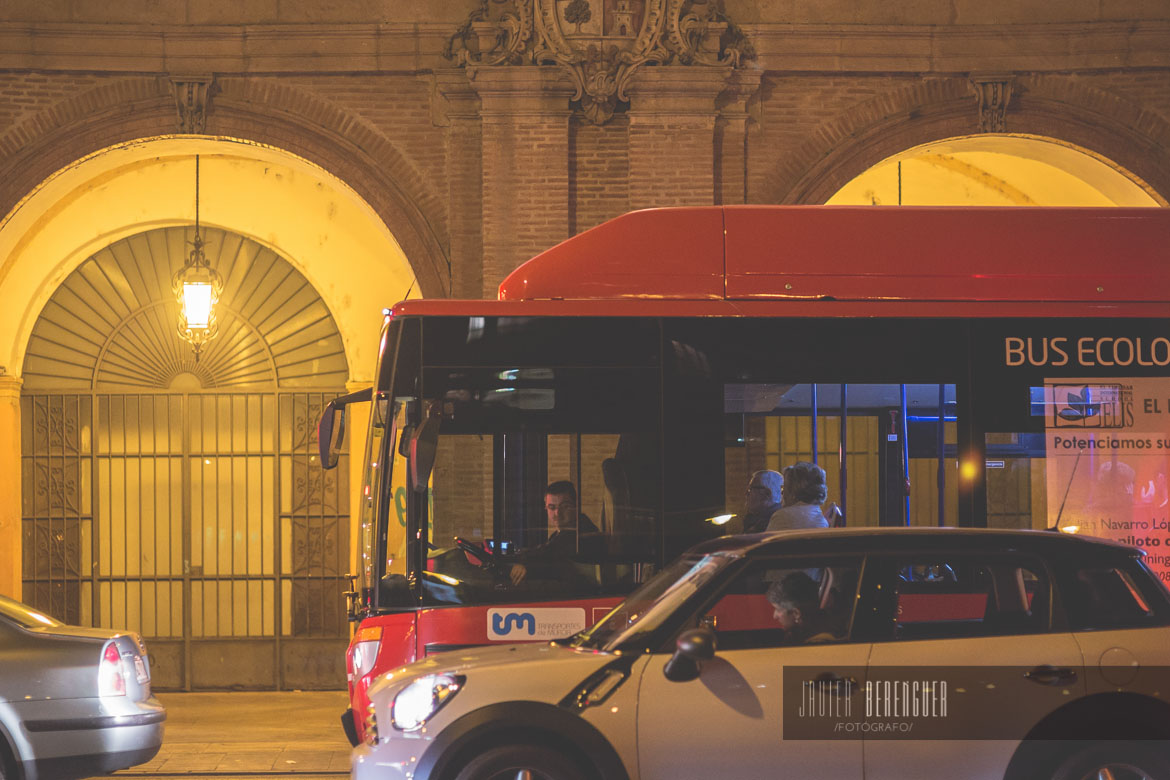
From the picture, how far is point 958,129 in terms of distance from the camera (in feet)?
41.7

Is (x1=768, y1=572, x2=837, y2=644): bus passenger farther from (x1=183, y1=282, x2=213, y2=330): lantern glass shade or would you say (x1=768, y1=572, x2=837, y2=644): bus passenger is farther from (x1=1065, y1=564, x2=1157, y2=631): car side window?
(x1=183, y1=282, x2=213, y2=330): lantern glass shade

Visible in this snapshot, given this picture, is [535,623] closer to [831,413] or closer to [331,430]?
[331,430]

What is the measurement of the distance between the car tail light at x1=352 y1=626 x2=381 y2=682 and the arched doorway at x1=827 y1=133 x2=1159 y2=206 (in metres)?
7.80

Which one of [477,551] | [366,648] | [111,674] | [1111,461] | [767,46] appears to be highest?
[767,46]

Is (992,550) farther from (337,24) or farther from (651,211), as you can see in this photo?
(337,24)

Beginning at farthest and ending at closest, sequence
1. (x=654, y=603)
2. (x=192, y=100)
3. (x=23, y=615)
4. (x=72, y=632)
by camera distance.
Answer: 1. (x=192, y=100)
2. (x=23, y=615)
3. (x=72, y=632)
4. (x=654, y=603)

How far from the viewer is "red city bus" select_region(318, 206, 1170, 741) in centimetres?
725

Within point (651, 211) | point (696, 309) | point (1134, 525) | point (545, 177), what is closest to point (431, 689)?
point (696, 309)

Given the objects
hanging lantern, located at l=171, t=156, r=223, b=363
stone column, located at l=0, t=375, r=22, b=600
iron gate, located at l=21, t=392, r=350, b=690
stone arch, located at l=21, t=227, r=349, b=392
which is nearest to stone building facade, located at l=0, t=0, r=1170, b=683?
hanging lantern, located at l=171, t=156, r=223, b=363

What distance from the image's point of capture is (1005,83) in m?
12.6

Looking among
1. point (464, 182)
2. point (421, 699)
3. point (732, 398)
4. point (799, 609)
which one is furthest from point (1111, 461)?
point (464, 182)

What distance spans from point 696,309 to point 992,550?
2.56 meters

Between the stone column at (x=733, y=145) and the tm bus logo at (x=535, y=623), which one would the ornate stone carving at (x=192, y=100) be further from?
the tm bus logo at (x=535, y=623)

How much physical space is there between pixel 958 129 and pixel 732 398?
643cm
